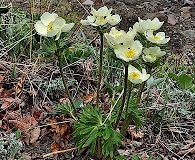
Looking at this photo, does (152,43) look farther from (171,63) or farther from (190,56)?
(190,56)

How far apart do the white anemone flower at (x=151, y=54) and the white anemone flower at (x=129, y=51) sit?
0.25 ft

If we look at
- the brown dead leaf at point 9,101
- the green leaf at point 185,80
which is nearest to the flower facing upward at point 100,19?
the green leaf at point 185,80

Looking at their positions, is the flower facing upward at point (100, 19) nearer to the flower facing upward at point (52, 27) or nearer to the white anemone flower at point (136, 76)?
the flower facing upward at point (52, 27)

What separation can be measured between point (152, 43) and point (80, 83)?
86 centimetres

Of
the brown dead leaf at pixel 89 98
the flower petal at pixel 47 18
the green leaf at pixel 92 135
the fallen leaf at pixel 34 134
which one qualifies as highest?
the flower petal at pixel 47 18

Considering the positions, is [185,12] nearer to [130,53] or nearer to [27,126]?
[27,126]

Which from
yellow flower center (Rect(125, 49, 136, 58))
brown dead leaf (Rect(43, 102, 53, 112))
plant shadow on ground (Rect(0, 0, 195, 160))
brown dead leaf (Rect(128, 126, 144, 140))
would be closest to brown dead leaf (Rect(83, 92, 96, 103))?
plant shadow on ground (Rect(0, 0, 195, 160))

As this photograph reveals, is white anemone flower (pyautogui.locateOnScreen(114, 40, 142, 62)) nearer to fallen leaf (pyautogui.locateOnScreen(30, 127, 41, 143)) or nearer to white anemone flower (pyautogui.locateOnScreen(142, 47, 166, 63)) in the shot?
white anemone flower (pyautogui.locateOnScreen(142, 47, 166, 63))

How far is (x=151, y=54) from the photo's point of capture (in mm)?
1698

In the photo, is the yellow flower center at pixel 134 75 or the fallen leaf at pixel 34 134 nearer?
the yellow flower center at pixel 134 75

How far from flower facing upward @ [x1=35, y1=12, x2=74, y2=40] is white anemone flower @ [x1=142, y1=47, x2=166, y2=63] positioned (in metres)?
0.31

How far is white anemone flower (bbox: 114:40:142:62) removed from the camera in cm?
157

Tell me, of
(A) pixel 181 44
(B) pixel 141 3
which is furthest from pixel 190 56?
(B) pixel 141 3

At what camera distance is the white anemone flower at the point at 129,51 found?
157cm
